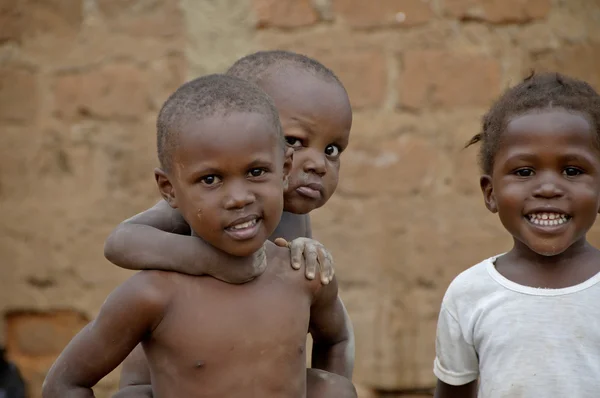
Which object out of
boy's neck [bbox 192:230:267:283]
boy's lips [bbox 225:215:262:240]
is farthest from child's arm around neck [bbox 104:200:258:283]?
boy's lips [bbox 225:215:262:240]

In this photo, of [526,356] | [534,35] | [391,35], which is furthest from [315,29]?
[526,356]

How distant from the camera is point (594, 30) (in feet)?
15.5

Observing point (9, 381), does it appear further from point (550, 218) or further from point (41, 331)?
point (550, 218)

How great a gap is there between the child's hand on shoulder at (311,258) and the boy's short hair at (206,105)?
0.99ft

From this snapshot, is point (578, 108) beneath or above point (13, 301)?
above

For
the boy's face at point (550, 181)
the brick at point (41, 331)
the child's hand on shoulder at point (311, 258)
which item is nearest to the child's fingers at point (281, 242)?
the child's hand on shoulder at point (311, 258)

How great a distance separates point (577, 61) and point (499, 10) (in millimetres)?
392

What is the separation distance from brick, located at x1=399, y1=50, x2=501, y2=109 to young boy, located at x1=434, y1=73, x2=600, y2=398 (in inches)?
57.2

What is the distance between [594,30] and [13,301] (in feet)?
9.23

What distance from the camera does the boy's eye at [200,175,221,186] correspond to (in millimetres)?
2781

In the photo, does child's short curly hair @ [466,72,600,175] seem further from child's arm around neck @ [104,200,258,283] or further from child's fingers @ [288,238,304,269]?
child's arm around neck @ [104,200,258,283]

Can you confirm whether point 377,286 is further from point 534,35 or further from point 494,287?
point 494,287

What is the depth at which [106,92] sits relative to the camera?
16.1 feet

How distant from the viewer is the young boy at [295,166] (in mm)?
2920
